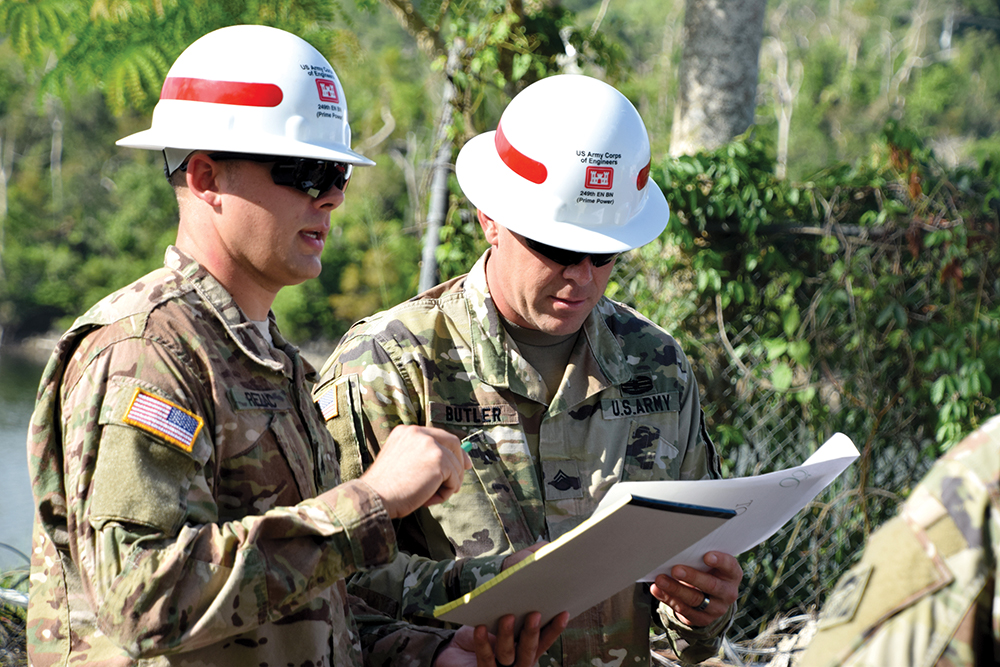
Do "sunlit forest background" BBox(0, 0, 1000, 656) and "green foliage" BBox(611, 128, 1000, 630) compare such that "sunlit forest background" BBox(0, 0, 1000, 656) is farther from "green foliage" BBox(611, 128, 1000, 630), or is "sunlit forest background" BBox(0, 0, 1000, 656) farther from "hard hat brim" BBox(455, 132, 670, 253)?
"hard hat brim" BBox(455, 132, 670, 253)

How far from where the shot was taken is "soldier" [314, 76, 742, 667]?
2133 millimetres

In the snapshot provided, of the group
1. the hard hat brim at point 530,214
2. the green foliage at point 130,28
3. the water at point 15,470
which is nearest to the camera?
the hard hat brim at point 530,214

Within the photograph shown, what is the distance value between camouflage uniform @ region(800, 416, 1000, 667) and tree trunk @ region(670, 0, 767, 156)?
11.0 feet

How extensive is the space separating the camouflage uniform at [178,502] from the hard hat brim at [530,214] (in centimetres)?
82

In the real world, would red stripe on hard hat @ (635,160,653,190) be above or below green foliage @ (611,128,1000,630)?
above

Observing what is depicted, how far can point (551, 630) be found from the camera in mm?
1849

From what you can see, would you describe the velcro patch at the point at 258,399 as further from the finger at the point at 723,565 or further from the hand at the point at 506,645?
the finger at the point at 723,565

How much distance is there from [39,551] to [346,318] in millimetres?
24931

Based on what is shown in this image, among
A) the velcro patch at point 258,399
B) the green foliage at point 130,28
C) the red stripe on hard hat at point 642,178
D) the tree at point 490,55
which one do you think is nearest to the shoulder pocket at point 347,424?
the velcro patch at point 258,399

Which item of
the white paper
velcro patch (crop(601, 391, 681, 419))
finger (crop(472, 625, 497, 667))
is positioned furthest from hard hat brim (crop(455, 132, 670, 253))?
finger (crop(472, 625, 497, 667))

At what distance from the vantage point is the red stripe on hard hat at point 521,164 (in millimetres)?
2229

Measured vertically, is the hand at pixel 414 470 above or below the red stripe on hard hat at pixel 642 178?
below

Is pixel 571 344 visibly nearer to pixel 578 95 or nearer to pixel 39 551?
pixel 578 95

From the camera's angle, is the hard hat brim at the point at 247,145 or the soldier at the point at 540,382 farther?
the soldier at the point at 540,382
